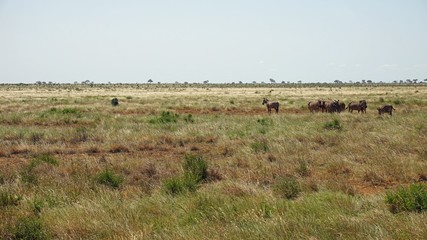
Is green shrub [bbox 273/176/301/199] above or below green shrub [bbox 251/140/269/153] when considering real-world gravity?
above

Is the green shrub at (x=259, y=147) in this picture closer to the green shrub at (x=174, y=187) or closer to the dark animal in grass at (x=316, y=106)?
the green shrub at (x=174, y=187)

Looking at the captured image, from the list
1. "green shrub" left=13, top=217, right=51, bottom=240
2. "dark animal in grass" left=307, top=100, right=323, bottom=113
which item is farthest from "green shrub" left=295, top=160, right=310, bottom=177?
"dark animal in grass" left=307, top=100, right=323, bottom=113

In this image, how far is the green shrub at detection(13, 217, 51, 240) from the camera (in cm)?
566

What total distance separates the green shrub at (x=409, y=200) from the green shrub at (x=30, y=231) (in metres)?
5.64

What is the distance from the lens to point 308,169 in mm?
10781

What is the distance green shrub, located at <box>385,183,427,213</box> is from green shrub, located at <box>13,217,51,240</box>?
18.5ft

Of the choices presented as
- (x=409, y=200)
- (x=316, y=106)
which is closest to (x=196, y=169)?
(x=409, y=200)

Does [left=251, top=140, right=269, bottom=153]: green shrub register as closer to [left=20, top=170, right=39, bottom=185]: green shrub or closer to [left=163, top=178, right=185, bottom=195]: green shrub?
[left=163, top=178, right=185, bottom=195]: green shrub

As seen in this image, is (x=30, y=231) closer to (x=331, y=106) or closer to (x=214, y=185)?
(x=214, y=185)

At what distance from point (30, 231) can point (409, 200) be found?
6.09 metres

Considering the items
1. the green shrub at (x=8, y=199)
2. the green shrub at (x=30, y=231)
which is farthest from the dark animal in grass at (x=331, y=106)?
the green shrub at (x=30, y=231)

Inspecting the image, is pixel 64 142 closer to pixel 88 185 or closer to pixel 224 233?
pixel 88 185

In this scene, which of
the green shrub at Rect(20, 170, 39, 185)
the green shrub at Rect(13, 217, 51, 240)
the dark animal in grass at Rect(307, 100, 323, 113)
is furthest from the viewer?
the dark animal in grass at Rect(307, 100, 323, 113)

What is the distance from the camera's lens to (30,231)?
570cm
